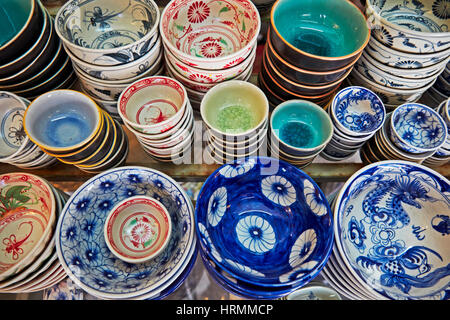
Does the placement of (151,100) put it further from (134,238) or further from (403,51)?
(403,51)

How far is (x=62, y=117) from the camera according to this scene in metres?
1.00

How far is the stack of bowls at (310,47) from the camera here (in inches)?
34.4

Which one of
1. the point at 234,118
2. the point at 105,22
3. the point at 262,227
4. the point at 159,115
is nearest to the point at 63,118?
the point at 159,115

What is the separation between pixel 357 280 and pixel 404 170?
0.38 meters

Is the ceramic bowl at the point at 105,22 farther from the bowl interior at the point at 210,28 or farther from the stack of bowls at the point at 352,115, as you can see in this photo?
the stack of bowls at the point at 352,115

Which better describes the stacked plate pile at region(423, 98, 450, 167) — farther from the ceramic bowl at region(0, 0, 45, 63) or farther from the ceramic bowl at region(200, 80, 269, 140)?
the ceramic bowl at region(0, 0, 45, 63)

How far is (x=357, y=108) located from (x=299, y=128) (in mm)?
224

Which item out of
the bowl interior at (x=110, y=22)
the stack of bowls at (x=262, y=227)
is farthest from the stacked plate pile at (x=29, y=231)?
the bowl interior at (x=110, y=22)

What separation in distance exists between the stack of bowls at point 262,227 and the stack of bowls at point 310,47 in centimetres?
27

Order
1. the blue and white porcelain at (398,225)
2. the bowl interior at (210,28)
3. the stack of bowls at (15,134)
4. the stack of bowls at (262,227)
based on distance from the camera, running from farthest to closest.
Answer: the bowl interior at (210,28) < the stack of bowls at (15,134) < the blue and white porcelain at (398,225) < the stack of bowls at (262,227)

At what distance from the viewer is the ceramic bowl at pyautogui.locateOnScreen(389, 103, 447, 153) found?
3.30ft

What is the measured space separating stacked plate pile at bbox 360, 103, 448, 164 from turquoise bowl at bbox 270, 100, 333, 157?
0.19 metres

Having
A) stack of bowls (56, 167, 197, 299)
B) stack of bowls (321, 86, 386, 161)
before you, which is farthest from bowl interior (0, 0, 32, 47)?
stack of bowls (321, 86, 386, 161)
